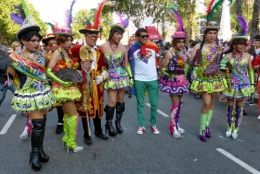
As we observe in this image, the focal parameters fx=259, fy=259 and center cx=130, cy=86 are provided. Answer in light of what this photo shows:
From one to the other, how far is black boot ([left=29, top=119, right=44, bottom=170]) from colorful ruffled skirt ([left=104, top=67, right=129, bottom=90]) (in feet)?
4.78

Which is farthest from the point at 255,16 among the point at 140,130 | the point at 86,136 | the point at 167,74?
the point at 86,136

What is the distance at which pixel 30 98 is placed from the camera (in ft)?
10.8

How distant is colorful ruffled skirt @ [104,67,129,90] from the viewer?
4.57 meters

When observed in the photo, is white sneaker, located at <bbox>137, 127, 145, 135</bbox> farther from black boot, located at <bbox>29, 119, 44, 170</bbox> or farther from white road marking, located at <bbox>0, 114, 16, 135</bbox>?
white road marking, located at <bbox>0, 114, 16, 135</bbox>

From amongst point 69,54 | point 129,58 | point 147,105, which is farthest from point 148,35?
point 147,105

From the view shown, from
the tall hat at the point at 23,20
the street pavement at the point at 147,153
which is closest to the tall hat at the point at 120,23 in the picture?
the tall hat at the point at 23,20

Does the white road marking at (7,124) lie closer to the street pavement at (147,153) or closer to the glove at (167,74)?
the street pavement at (147,153)

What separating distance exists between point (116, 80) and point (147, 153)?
1.36 meters

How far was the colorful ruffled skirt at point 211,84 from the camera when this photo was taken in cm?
439

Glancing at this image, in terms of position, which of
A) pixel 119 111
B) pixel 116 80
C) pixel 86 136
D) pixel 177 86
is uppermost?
pixel 116 80

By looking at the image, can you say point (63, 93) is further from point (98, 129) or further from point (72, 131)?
point (98, 129)

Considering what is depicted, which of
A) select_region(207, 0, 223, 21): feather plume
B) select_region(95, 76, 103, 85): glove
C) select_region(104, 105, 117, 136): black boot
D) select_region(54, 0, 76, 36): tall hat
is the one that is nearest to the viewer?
select_region(54, 0, 76, 36): tall hat

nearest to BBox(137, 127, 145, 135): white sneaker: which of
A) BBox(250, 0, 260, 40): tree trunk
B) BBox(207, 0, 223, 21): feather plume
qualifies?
BBox(207, 0, 223, 21): feather plume

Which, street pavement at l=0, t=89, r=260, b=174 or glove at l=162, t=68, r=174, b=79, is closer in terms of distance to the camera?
street pavement at l=0, t=89, r=260, b=174
